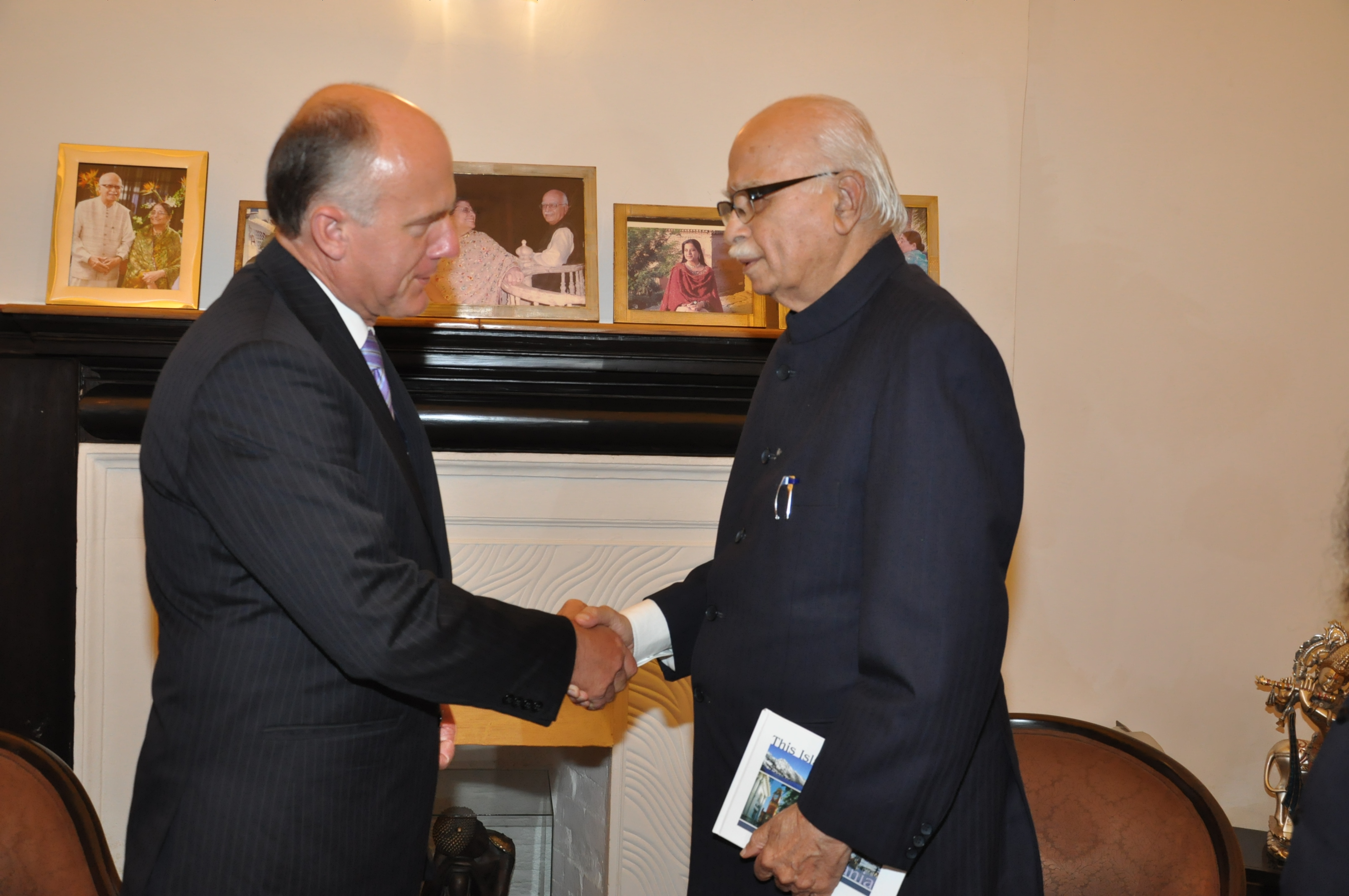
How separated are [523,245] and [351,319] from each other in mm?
1118

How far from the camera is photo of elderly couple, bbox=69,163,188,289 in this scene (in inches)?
104

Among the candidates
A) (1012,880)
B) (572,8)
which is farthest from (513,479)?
(1012,880)

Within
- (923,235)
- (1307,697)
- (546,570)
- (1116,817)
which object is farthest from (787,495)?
(1307,697)

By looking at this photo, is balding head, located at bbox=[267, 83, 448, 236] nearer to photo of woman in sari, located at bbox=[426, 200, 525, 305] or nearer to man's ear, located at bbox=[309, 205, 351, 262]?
man's ear, located at bbox=[309, 205, 351, 262]

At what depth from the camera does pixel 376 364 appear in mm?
1768

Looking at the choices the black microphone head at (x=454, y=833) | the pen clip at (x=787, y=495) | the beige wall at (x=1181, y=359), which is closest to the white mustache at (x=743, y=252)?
the pen clip at (x=787, y=495)

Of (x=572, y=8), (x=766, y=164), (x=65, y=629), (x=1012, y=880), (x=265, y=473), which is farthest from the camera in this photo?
(x=572, y=8)

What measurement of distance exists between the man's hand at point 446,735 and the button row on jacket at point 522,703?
34 centimetres

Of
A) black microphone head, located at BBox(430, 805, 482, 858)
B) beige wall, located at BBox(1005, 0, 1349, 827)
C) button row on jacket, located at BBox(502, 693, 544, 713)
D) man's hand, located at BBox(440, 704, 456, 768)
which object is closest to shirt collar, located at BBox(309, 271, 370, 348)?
button row on jacket, located at BBox(502, 693, 544, 713)

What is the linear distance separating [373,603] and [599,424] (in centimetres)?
136

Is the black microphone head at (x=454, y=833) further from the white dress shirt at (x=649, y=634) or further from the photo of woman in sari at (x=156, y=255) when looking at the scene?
the photo of woman in sari at (x=156, y=255)

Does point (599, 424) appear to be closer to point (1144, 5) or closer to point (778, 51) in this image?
point (778, 51)

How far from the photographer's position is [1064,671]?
124 inches

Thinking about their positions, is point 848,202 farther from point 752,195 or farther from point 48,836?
point 48,836
